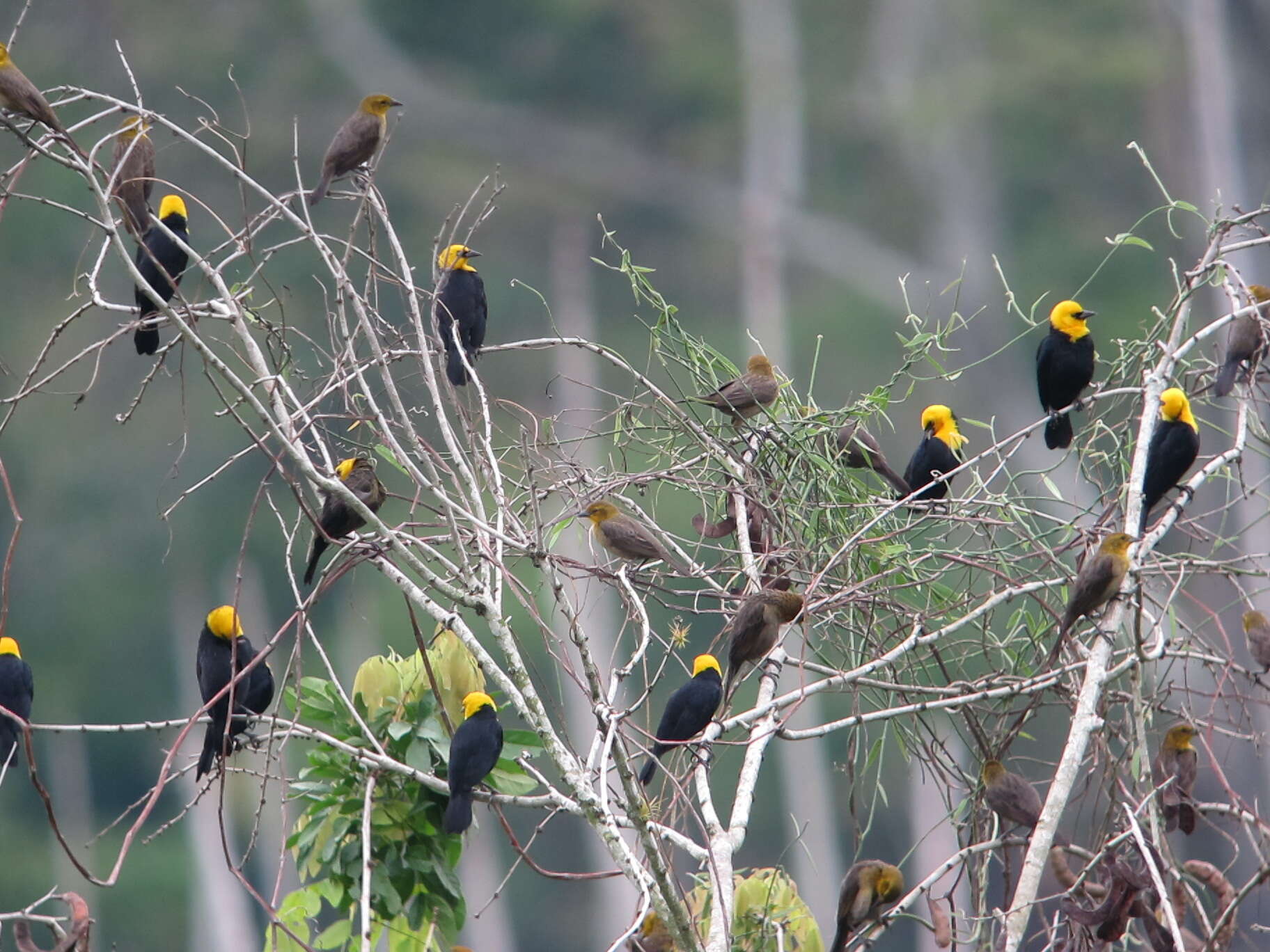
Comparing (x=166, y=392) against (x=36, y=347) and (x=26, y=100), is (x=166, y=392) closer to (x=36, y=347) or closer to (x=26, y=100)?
(x=36, y=347)

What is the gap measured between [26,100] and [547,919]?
15.8 m

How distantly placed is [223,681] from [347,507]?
0.80 metres

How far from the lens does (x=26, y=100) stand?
11.4 feet

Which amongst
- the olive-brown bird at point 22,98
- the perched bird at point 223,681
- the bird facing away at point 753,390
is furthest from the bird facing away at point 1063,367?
the olive-brown bird at point 22,98

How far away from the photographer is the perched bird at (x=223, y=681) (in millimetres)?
3807

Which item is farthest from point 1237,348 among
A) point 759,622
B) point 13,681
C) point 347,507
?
point 13,681

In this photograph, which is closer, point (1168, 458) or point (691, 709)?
point (691, 709)

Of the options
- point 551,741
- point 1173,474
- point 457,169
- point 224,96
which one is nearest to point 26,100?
point 551,741

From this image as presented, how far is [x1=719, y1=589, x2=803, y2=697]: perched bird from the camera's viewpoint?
11.7ft

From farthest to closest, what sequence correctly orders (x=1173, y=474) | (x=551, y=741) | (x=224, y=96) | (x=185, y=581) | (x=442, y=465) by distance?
(x=224, y=96), (x=185, y=581), (x=1173, y=474), (x=442, y=465), (x=551, y=741)

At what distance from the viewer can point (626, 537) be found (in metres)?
4.40

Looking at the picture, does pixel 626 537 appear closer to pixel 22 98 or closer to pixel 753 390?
pixel 753 390

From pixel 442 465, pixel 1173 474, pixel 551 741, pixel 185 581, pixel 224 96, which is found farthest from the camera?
pixel 224 96

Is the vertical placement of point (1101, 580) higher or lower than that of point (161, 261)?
higher
